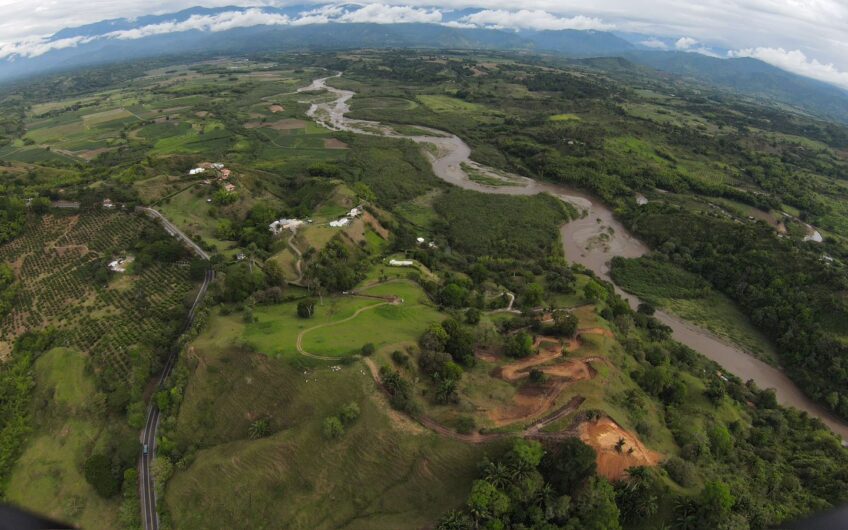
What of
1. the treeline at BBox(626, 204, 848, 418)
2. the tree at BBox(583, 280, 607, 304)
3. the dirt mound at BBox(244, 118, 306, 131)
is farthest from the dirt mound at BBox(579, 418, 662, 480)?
the dirt mound at BBox(244, 118, 306, 131)

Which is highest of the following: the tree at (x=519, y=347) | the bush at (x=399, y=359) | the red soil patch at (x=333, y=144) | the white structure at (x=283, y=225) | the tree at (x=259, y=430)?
the bush at (x=399, y=359)

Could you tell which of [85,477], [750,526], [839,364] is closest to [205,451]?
[85,477]

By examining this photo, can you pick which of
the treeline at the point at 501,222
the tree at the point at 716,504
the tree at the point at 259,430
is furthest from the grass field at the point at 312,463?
the treeline at the point at 501,222

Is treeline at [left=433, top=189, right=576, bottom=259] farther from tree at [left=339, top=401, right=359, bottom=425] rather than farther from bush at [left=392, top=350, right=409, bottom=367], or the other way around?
tree at [left=339, top=401, right=359, bottom=425]

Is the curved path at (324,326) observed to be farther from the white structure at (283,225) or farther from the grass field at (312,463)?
the white structure at (283,225)

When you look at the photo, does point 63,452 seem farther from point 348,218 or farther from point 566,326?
point 566,326

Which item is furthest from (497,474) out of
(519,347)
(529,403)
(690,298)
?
(690,298)

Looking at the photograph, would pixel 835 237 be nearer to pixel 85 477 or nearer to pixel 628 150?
pixel 628 150
